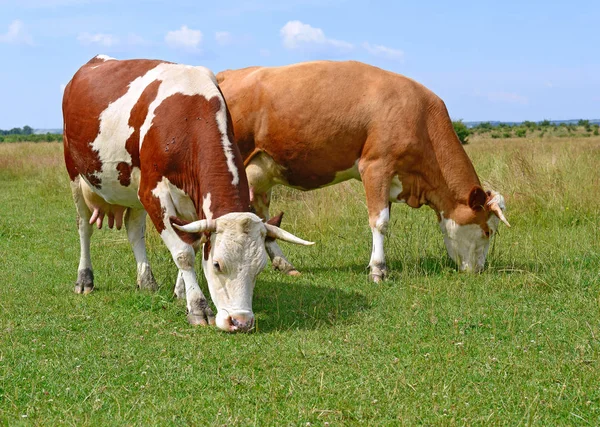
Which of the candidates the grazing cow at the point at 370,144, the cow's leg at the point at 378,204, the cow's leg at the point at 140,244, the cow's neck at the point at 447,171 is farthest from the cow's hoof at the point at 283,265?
the cow's neck at the point at 447,171

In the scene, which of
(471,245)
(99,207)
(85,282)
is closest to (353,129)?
(471,245)

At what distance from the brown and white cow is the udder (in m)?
0.02

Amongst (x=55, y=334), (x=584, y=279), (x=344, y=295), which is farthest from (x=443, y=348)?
(x=55, y=334)

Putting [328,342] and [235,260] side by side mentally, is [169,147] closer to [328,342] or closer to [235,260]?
[235,260]

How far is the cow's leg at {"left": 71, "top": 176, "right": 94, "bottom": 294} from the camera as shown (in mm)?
8294

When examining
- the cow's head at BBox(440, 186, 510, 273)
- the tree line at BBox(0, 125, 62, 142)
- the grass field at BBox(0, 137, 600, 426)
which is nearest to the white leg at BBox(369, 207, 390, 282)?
the grass field at BBox(0, 137, 600, 426)

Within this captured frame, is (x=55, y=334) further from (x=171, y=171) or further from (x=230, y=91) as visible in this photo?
(x=230, y=91)

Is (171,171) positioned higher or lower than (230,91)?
lower

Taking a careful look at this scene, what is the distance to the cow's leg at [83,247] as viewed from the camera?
27.2ft

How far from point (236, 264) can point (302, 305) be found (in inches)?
61.4

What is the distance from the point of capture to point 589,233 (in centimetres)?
1038

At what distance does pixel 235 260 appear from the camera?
6066 mm

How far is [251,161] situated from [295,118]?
0.77m

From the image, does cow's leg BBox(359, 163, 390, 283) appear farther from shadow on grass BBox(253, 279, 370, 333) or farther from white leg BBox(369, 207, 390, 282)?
shadow on grass BBox(253, 279, 370, 333)
